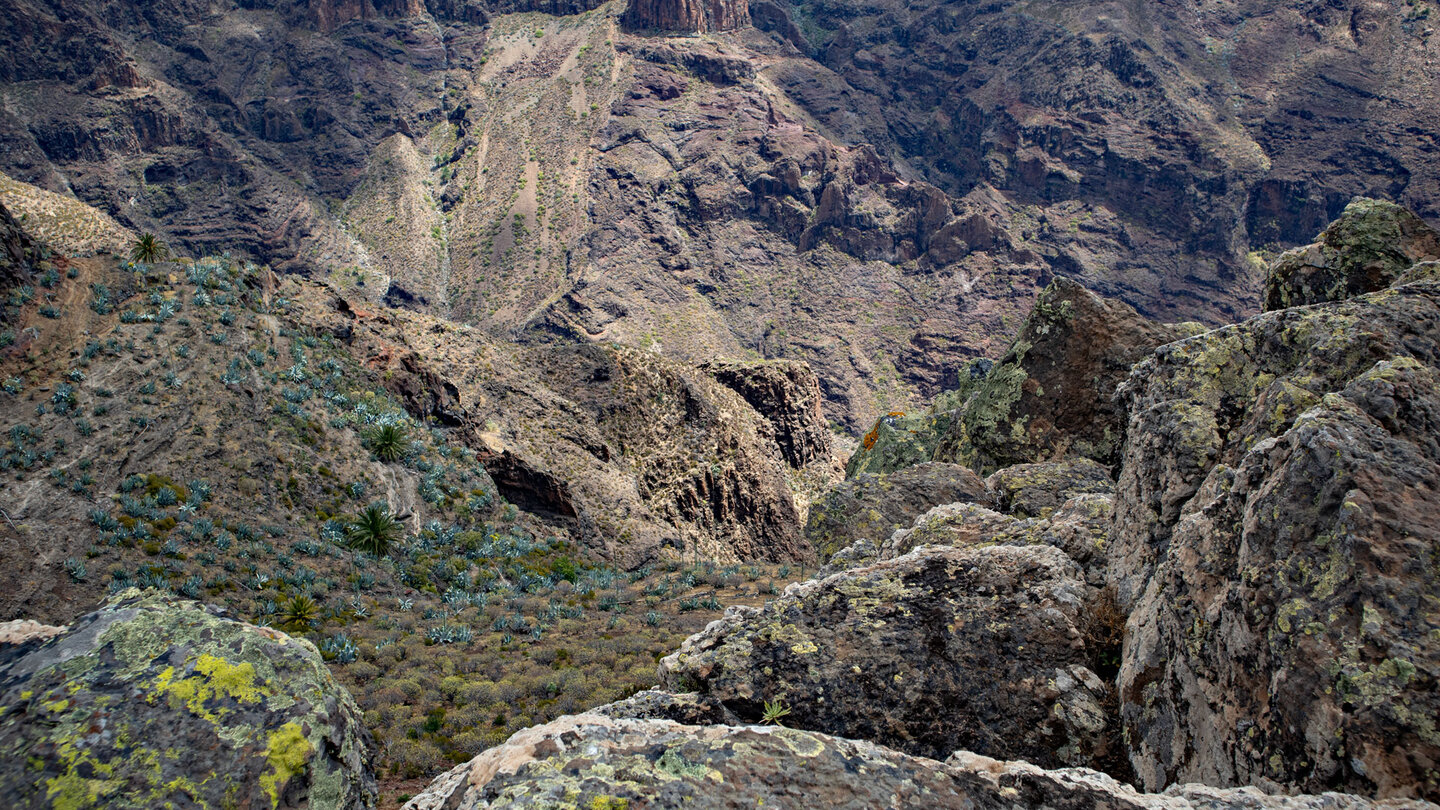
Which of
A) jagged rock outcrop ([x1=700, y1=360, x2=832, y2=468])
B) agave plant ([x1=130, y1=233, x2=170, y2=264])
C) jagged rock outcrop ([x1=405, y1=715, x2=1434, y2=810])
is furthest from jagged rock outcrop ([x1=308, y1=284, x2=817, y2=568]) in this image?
jagged rock outcrop ([x1=405, y1=715, x2=1434, y2=810])

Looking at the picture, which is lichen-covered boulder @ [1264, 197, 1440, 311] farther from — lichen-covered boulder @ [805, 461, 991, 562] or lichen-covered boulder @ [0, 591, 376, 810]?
lichen-covered boulder @ [0, 591, 376, 810]

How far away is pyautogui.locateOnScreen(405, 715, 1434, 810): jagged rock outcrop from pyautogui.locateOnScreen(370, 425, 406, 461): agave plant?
2896cm

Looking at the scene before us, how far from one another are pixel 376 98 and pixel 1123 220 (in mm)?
150094

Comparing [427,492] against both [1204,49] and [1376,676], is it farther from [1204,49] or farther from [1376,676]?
[1204,49]

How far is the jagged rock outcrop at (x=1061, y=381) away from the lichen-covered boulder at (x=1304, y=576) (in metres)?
7.65

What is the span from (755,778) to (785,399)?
66.2 m

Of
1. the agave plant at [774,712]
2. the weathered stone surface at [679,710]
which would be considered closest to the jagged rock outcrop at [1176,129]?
the agave plant at [774,712]

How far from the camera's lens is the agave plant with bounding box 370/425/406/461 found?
3044cm

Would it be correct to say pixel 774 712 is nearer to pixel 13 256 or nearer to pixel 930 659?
pixel 930 659

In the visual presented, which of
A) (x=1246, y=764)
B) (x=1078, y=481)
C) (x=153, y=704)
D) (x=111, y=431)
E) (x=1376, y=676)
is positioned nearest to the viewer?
(x=1376, y=676)

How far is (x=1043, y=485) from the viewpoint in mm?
10750

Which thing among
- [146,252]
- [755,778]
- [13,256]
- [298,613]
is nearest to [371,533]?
[298,613]

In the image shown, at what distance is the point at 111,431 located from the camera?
75.5ft

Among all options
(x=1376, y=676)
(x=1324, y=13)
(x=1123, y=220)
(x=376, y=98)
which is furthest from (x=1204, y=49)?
(x=1376, y=676)
